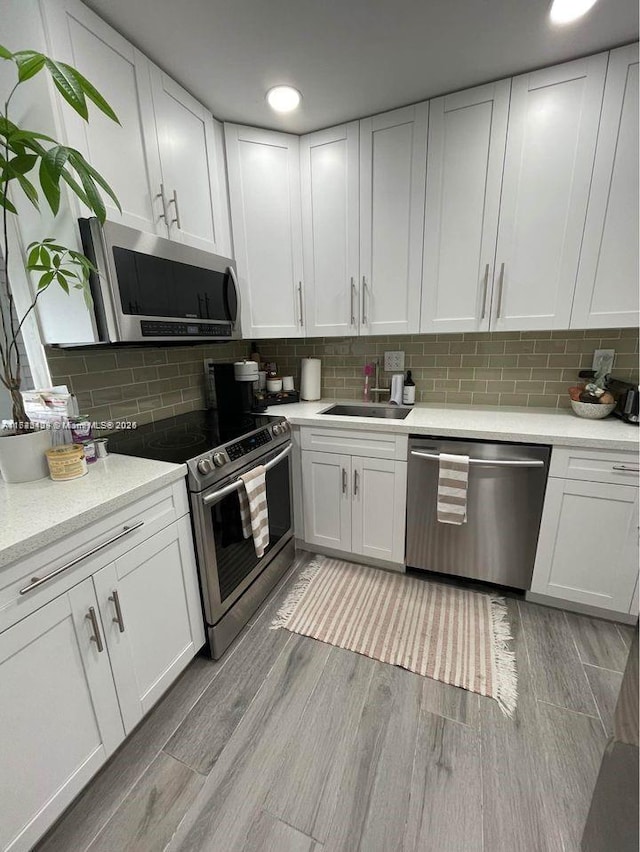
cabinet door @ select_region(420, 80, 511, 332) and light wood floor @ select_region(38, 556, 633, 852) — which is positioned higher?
cabinet door @ select_region(420, 80, 511, 332)

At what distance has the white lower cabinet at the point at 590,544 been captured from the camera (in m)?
1.55

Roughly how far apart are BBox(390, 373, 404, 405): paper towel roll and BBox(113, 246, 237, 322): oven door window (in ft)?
3.50

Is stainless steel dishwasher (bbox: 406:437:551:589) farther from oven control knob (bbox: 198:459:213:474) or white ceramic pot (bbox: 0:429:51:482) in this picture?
white ceramic pot (bbox: 0:429:51:482)

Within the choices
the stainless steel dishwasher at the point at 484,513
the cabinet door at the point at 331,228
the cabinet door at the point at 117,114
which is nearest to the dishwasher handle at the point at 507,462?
the stainless steel dishwasher at the point at 484,513

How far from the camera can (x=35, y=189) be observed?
114 cm

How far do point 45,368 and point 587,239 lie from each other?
2530 mm

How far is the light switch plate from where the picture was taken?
75.5 inches

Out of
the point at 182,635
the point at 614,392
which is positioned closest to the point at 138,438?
the point at 182,635

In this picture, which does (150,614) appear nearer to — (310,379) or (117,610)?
(117,610)

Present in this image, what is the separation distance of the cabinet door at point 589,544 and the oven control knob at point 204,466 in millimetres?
1562

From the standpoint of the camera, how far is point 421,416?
1980 mm

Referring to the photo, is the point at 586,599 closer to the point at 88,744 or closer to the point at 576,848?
the point at 576,848

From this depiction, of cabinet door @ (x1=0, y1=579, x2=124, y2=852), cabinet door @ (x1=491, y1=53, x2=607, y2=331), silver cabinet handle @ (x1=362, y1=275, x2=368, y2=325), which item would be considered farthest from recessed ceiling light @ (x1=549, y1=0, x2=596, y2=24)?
cabinet door @ (x1=0, y1=579, x2=124, y2=852)

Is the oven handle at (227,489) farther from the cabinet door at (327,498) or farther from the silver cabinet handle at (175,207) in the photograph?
the silver cabinet handle at (175,207)
